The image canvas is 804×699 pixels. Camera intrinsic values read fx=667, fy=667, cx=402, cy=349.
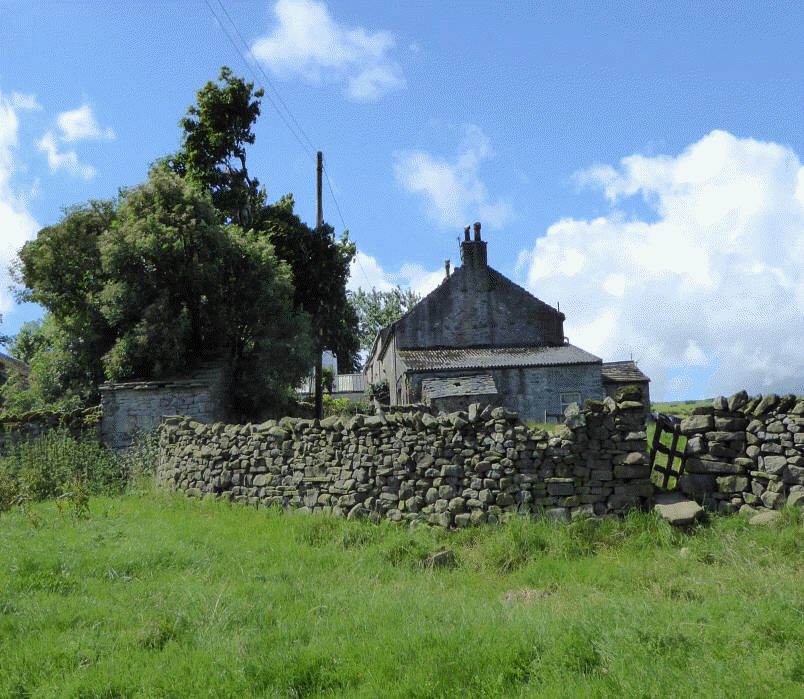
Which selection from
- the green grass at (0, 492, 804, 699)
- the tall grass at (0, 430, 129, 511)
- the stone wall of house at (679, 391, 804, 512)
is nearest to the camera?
the green grass at (0, 492, 804, 699)

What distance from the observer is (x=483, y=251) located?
3428 cm

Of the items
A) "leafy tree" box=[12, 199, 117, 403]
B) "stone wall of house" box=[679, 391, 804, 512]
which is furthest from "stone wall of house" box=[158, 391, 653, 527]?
"leafy tree" box=[12, 199, 117, 403]

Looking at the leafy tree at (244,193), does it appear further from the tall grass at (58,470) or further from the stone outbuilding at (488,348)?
the tall grass at (58,470)

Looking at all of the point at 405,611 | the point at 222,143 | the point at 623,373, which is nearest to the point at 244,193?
the point at 222,143

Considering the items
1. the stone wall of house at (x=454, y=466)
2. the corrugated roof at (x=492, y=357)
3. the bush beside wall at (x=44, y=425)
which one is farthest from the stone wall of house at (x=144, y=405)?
the corrugated roof at (x=492, y=357)

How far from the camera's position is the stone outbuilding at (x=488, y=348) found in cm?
2939

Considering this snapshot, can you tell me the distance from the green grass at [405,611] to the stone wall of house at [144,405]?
27.1ft

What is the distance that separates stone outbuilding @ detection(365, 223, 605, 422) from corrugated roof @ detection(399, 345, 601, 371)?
0.14 ft

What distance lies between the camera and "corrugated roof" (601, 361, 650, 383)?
1242 inches

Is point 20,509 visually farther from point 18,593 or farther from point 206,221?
point 206,221

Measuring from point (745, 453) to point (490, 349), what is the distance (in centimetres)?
2364

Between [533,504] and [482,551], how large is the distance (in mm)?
1184

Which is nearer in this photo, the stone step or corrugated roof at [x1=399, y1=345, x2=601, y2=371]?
the stone step

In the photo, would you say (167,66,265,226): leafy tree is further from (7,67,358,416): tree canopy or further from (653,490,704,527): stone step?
(653,490,704,527): stone step
